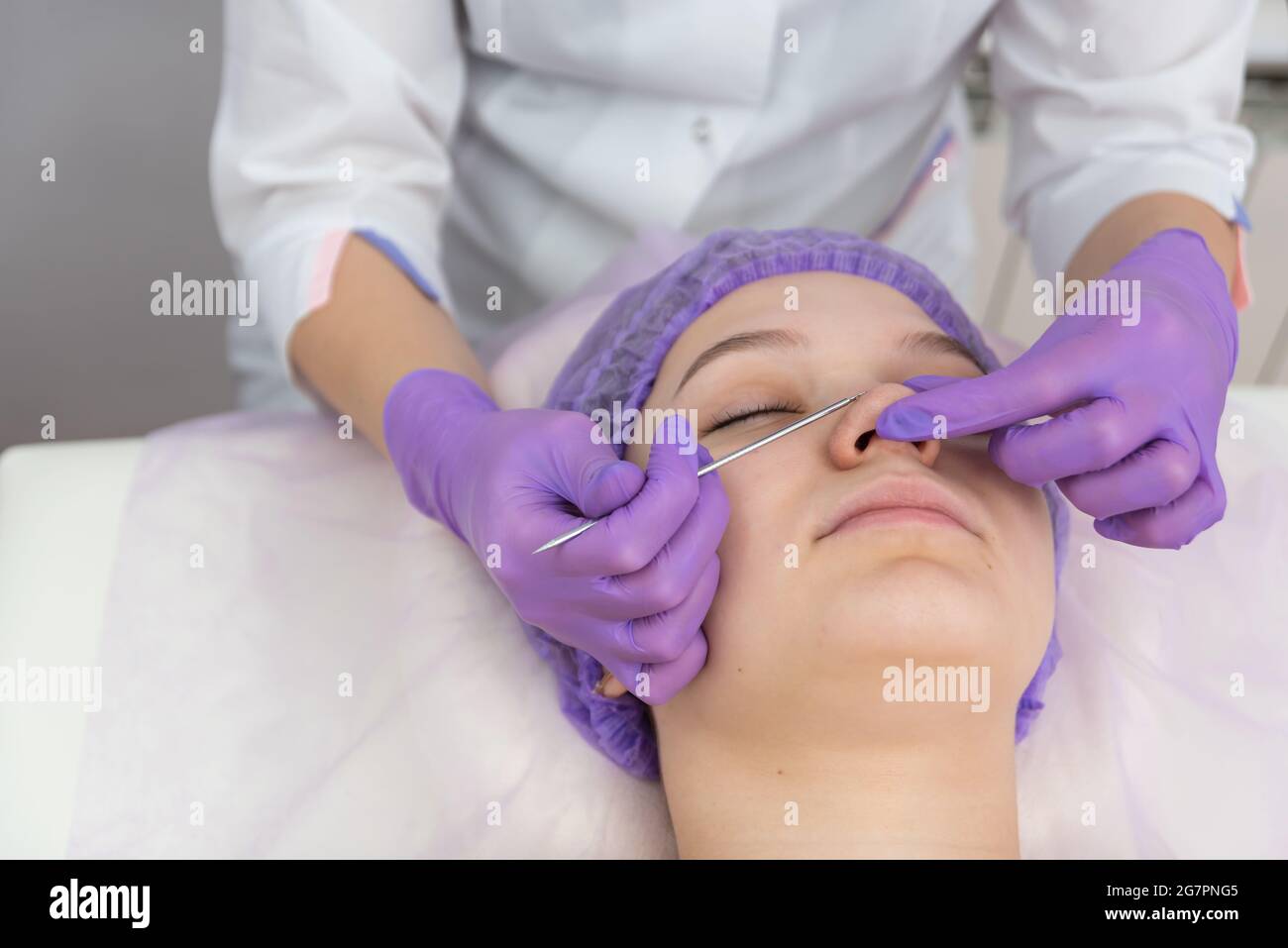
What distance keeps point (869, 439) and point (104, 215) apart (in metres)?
1.41

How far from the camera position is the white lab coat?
120cm

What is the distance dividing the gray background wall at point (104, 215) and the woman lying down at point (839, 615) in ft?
3.61

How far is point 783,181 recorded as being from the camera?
4.56 feet

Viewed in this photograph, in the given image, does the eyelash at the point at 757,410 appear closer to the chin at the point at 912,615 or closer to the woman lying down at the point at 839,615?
the woman lying down at the point at 839,615

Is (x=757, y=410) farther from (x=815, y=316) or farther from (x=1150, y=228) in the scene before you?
(x=1150, y=228)

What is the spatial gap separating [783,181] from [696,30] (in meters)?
0.24

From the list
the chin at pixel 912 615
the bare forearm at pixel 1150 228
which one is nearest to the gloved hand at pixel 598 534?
the chin at pixel 912 615

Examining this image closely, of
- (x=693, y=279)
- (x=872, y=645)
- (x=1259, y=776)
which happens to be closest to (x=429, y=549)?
(x=693, y=279)

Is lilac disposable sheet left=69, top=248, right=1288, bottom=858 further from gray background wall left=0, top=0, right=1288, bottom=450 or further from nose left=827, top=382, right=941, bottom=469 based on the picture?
gray background wall left=0, top=0, right=1288, bottom=450

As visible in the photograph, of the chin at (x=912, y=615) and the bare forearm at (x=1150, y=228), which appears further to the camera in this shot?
the bare forearm at (x=1150, y=228)

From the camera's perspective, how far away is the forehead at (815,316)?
1037 mm

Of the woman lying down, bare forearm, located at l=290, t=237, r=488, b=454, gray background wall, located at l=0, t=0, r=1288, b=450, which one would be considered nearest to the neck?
the woman lying down

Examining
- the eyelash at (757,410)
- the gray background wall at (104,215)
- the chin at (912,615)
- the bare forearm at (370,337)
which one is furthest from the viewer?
the gray background wall at (104,215)

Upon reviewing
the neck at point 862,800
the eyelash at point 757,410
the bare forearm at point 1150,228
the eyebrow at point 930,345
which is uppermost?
the bare forearm at point 1150,228
